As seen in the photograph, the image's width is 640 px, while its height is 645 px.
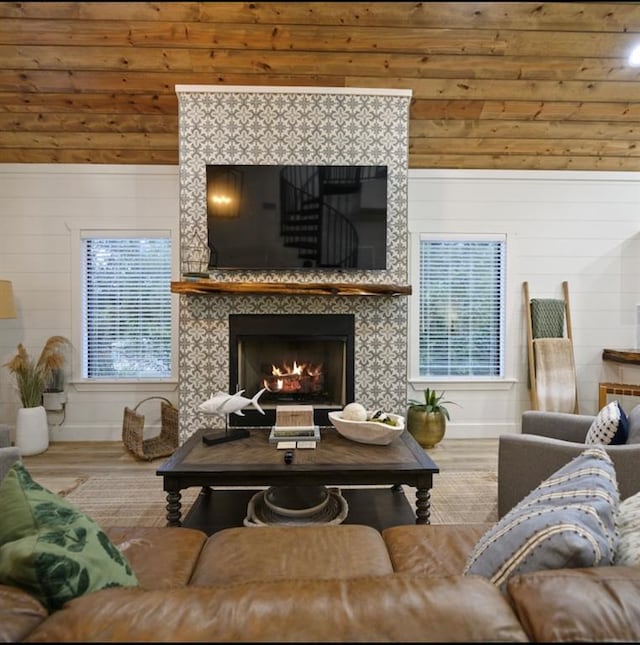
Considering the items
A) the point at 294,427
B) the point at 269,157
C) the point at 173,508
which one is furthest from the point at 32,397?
the point at 269,157

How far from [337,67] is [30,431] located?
399 centimetres

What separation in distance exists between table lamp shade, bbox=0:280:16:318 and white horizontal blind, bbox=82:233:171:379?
606mm

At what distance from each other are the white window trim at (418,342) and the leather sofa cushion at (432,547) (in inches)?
111

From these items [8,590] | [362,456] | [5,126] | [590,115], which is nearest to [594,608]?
[8,590]

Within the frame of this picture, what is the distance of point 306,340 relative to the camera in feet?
12.6

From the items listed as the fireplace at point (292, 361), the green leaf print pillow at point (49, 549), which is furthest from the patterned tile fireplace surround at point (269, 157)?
the green leaf print pillow at point (49, 549)

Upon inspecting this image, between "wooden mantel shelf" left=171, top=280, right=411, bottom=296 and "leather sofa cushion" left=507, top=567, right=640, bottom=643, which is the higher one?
"wooden mantel shelf" left=171, top=280, right=411, bottom=296

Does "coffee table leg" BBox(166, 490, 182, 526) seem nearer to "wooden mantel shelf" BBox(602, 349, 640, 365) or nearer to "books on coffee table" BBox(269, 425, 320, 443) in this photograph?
"books on coffee table" BBox(269, 425, 320, 443)

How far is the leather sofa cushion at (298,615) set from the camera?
0.62 metres

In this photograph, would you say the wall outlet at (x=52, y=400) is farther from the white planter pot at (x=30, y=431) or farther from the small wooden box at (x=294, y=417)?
the small wooden box at (x=294, y=417)

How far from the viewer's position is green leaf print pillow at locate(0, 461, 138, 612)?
0.85 m

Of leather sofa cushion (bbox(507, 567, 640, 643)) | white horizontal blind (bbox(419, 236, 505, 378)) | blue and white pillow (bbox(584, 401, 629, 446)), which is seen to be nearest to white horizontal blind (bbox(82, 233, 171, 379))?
white horizontal blind (bbox(419, 236, 505, 378))

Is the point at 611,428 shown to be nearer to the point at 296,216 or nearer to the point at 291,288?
the point at 291,288

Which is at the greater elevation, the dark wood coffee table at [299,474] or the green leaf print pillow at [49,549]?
the green leaf print pillow at [49,549]
